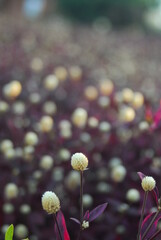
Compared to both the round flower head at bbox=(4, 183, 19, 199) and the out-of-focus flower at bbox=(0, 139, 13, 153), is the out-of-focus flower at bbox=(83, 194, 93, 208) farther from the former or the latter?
the out-of-focus flower at bbox=(0, 139, 13, 153)

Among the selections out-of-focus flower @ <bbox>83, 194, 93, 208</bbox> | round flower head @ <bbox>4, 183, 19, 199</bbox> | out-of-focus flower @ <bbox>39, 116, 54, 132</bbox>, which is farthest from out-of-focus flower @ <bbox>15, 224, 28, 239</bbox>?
out-of-focus flower @ <bbox>39, 116, 54, 132</bbox>

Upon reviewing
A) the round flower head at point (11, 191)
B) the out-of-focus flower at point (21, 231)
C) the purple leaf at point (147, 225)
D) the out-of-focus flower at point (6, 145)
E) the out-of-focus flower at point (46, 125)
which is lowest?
the out-of-focus flower at point (21, 231)

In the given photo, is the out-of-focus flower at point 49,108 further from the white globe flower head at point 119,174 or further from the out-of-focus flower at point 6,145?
the white globe flower head at point 119,174

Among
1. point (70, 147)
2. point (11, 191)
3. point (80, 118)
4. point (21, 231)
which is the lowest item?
point (21, 231)

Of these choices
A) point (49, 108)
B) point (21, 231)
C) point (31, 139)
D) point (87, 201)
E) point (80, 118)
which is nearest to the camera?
point (21, 231)

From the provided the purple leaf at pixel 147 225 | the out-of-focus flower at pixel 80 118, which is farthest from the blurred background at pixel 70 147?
the purple leaf at pixel 147 225

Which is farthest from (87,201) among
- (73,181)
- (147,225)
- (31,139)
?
(147,225)

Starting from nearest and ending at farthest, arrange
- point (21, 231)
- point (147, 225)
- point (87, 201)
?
point (147, 225) < point (21, 231) < point (87, 201)

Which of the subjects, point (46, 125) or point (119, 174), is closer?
point (119, 174)

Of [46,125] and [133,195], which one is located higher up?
[46,125]

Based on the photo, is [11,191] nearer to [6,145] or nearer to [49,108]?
[6,145]

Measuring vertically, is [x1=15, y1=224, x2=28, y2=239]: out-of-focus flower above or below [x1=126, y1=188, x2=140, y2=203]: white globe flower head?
below

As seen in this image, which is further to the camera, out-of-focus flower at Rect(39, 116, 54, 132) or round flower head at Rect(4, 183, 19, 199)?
out-of-focus flower at Rect(39, 116, 54, 132)
